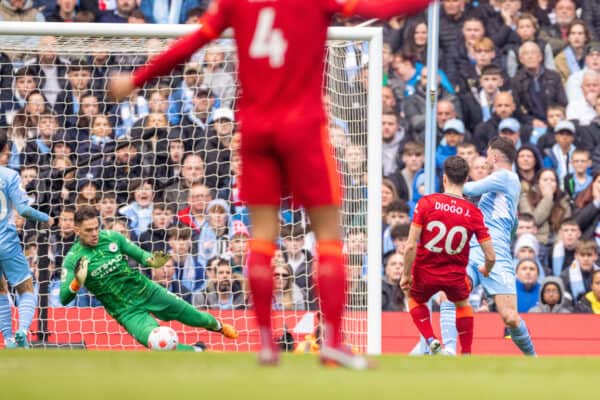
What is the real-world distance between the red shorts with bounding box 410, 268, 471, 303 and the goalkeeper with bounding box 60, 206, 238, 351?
173 cm

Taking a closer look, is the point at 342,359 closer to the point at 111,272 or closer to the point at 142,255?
Answer: the point at 142,255

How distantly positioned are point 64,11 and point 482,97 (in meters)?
5.09

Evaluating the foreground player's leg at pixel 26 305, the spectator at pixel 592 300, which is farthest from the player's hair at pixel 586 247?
the foreground player's leg at pixel 26 305

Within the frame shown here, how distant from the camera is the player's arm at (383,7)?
5.95 m

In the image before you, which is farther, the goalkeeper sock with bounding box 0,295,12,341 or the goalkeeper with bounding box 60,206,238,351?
the goalkeeper sock with bounding box 0,295,12,341

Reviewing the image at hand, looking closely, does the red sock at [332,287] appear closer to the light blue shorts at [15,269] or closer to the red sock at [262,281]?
the red sock at [262,281]

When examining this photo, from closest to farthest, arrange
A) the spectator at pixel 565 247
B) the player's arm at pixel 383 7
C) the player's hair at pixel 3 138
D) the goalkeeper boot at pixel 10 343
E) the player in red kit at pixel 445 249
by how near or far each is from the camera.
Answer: the player's arm at pixel 383 7, the player in red kit at pixel 445 249, the goalkeeper boot at pixel 10 343, the player's hair at pixel 3 138, the spectator at pixel 565 247

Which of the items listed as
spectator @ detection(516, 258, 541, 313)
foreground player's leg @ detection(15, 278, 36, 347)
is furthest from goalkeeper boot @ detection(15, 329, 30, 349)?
spectator @ detection(516, 258, 541, 313)

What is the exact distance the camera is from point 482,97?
14.7 metres

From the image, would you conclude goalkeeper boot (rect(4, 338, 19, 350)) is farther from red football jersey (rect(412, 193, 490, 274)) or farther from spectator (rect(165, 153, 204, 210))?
red football jersey (rect(412, 193, 490, 274))

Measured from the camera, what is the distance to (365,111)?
39.2 feet

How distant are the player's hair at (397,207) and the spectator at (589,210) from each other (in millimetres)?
1820

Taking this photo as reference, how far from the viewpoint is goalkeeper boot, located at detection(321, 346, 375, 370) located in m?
5.77

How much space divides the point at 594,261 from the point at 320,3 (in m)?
8.04
